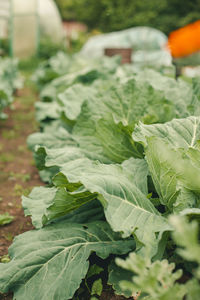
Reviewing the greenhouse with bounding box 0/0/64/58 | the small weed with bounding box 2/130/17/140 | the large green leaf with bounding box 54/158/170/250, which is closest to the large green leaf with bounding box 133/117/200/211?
the large green leaf with bounding box 54/158/170/250

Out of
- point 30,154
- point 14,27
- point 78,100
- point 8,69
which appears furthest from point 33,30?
point 78,100

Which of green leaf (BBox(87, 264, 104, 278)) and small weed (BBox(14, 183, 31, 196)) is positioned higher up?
green leaf (BBox(87, 264, 104, 278))

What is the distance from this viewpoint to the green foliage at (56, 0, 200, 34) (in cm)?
769

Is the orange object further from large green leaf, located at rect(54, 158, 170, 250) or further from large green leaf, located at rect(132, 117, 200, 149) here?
large green leaf, located at rect(54, 158, 170, 250)

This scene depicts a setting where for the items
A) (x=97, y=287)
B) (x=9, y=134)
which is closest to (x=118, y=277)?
(x=97, y=287)

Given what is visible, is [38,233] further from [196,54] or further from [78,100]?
[196,54]

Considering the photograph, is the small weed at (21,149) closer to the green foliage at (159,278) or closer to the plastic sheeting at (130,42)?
the green foliage at (159,278)

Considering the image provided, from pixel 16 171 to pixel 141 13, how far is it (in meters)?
5.40

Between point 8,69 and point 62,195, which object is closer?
point 62,195

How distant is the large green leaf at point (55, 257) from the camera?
1.87m

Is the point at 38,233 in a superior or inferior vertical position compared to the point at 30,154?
superior

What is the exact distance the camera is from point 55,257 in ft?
6.59

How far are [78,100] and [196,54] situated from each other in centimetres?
120

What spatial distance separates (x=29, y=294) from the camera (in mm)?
1857
